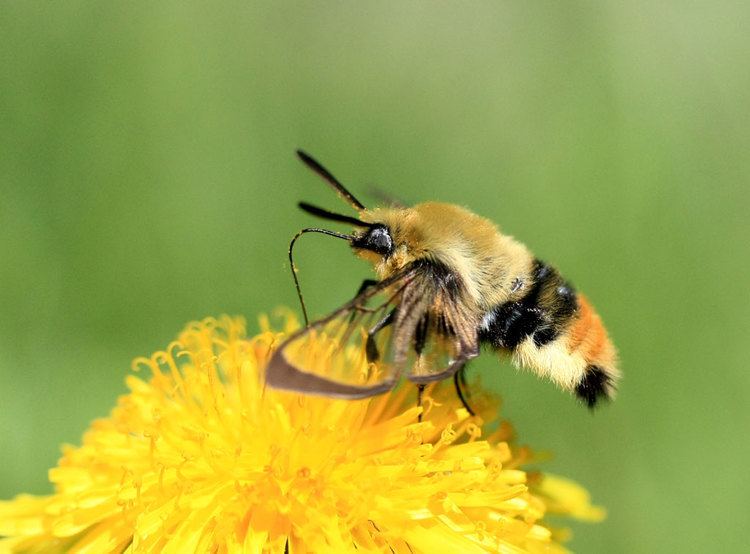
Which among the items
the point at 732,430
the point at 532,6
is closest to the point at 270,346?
the point at 732,430

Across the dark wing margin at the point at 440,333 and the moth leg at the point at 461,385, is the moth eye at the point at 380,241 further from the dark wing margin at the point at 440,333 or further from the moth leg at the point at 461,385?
the moth leg at the point at 461,385

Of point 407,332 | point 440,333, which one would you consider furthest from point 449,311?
point 407,332

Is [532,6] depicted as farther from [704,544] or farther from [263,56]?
[704,544]

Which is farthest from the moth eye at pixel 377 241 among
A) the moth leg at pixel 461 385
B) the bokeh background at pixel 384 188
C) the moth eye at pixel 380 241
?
the bokeh background at pixel 384 188

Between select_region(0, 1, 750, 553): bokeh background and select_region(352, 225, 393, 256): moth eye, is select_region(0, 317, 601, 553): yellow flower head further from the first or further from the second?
select_region(0, 1, 750, 553): bokeh background

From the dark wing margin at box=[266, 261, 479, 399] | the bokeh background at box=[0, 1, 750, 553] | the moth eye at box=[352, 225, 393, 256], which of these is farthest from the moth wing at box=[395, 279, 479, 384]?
the bokeh background at box=[0, 1, 750, 553]
